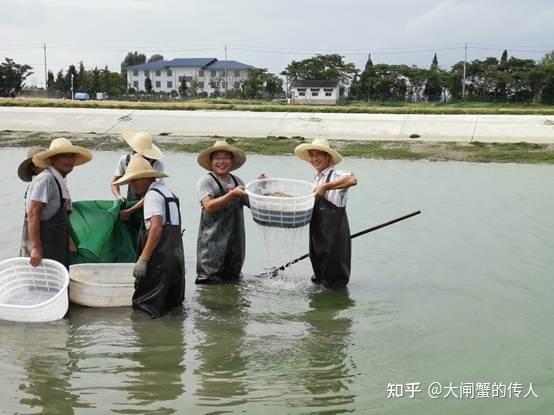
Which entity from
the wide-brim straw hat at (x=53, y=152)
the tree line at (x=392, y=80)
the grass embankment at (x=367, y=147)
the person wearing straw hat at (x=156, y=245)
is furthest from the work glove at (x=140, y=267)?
the tree line at (x=392, y=80)

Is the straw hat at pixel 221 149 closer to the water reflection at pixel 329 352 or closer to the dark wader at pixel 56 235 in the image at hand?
the dark wader at pixel 56 235

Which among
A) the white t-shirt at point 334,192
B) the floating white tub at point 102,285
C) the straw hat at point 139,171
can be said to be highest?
the straw hat at point 139,171

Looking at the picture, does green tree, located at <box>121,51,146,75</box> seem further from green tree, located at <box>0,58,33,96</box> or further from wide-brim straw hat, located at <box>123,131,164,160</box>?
wide-brim straw hat, located at <box>123,131,164,160</box>

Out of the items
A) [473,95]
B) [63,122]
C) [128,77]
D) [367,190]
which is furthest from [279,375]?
[128,77]

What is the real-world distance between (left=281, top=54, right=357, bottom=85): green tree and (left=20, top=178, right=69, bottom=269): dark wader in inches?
2381

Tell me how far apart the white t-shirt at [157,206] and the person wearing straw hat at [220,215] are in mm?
752

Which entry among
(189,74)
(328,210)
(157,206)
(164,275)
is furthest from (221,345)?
(189,74)

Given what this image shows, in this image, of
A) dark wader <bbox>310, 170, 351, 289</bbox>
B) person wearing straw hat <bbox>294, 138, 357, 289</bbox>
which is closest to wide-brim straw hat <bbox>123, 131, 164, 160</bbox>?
person wearing straw hat <bbox>294, 138, 357, 289</bbox>

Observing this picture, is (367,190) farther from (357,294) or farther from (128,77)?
(128,77)

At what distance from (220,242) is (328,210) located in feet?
3.12

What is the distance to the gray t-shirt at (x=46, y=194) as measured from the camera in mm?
5062

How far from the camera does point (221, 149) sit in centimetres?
585

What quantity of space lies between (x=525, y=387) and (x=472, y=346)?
27.9 inches

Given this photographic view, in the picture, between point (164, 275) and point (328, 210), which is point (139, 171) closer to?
point (164, 275)
